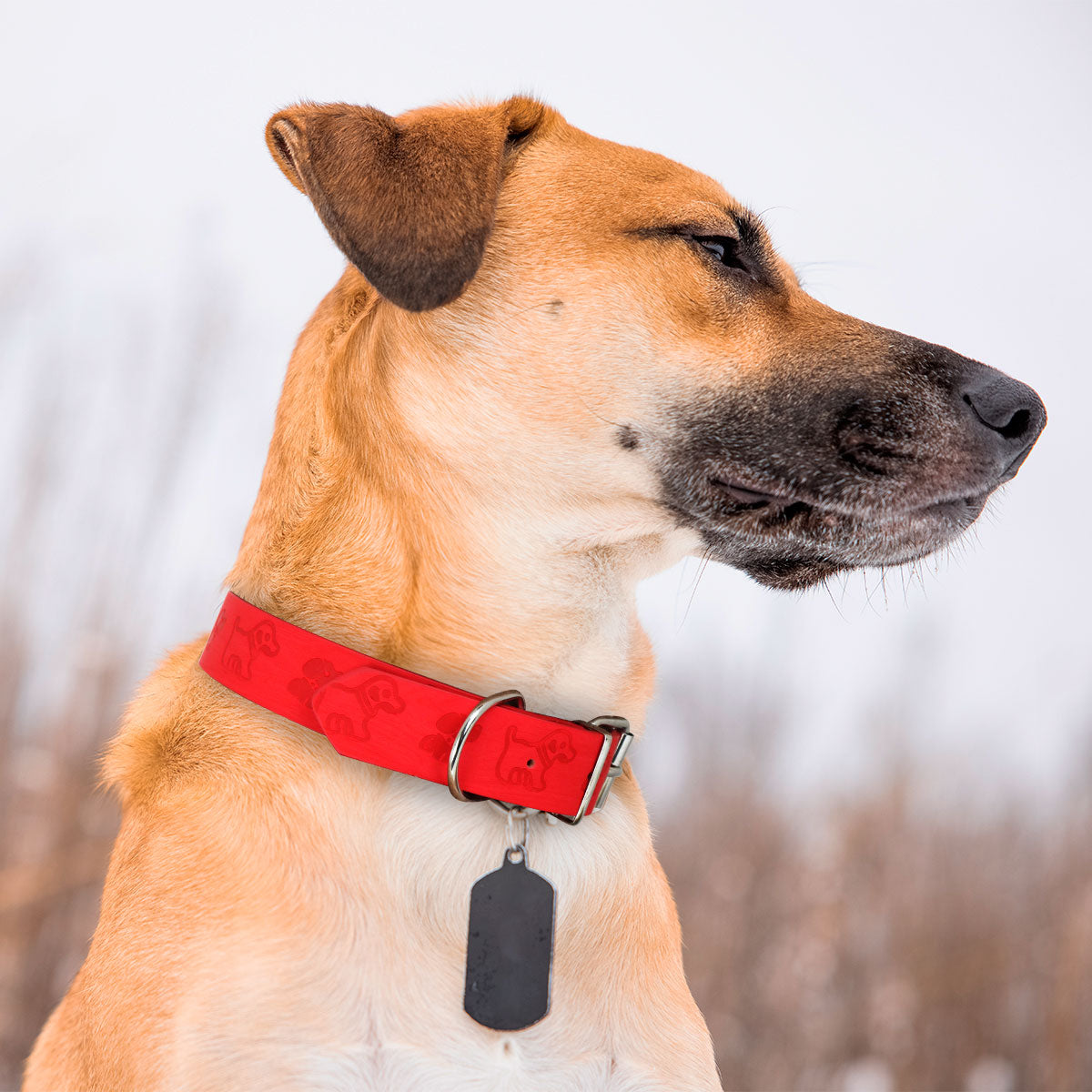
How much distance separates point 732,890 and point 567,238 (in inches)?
169

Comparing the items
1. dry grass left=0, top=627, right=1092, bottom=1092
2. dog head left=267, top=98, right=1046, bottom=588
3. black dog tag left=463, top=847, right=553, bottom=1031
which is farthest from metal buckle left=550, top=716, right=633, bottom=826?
dry grass left=0, top=627, right=1092, bottom=1092

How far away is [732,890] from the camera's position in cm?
544

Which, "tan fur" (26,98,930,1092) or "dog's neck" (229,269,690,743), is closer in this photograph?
"tan fur" (26,98,930,1092)

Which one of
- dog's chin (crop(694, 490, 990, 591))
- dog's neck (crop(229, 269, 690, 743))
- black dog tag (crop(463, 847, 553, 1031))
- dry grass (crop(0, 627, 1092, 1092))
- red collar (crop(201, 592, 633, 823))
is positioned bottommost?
dry grass (crop(0, 627, 1092, 1092))

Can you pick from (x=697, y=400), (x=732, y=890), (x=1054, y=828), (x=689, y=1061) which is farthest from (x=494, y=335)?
(x=1054, y=828)

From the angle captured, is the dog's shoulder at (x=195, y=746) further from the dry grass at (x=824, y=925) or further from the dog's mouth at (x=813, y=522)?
the dry grass at (x=824, y=925)

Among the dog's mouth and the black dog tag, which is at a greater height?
the dog's mouth

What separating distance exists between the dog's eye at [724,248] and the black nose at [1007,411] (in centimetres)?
47

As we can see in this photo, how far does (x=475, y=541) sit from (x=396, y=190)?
0.58 meters

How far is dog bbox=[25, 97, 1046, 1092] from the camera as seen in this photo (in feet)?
4.96

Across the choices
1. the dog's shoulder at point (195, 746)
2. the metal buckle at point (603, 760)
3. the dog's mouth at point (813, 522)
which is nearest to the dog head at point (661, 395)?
the dog's mouth at point (813, 522)

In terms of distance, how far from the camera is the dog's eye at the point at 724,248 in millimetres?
1970

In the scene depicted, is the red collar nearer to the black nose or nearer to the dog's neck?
the dog's neck

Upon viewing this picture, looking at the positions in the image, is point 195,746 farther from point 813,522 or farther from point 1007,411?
point 1007,411
